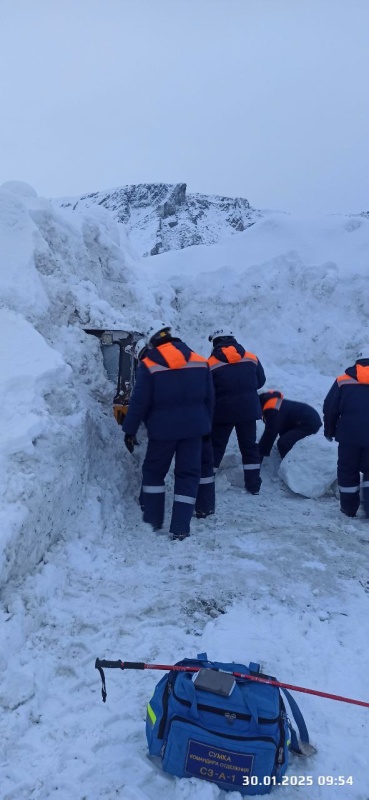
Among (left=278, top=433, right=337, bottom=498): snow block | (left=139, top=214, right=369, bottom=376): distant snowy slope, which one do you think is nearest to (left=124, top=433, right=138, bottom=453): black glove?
(left=278, top=433, right=337, bottom=498): snow block

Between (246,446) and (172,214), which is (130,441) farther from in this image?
(172,214)

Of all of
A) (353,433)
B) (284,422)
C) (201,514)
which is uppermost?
(353,433)

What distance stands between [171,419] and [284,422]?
2492 mm

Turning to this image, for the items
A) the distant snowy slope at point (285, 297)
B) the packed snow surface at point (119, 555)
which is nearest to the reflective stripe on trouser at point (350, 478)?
the packed snow surface at point (119, 555)

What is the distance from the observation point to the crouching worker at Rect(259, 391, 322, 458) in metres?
6.77

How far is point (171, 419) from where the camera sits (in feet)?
15.8

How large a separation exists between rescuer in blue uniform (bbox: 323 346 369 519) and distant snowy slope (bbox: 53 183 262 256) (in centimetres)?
6268

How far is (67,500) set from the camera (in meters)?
4.16

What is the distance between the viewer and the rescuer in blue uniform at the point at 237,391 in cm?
584

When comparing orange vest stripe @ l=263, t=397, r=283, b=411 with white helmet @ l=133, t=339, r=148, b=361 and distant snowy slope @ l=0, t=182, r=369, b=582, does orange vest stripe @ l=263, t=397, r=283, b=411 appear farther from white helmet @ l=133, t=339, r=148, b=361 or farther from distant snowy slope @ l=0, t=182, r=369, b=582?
white helmet @ l=133, t=339, r=148, b=361

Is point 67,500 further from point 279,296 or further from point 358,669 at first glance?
point 279,296

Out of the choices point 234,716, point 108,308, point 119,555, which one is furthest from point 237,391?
point 234,716

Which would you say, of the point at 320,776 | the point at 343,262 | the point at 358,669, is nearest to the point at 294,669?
the point at 358,669

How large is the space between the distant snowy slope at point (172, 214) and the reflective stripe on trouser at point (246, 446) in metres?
62.2
